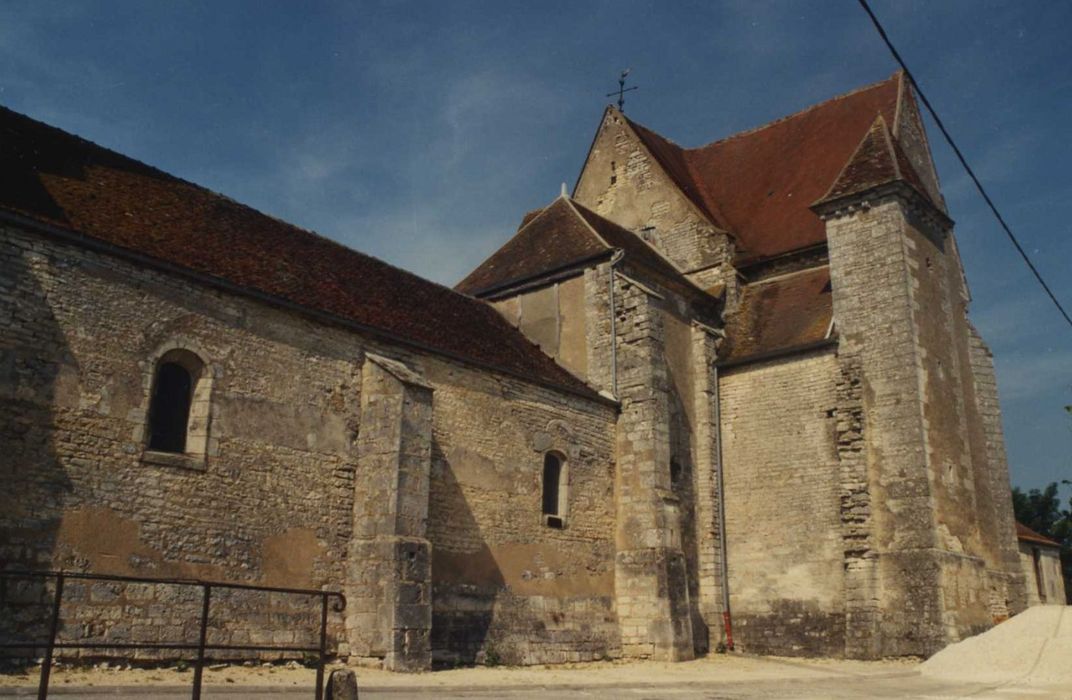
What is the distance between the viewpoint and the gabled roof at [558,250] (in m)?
19.8

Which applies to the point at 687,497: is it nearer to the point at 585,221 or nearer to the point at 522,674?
the point at 585,221

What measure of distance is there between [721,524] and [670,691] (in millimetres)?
8582

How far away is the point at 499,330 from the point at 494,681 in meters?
8.50

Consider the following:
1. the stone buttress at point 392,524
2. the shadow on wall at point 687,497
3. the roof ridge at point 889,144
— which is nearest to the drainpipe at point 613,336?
the shadow on wall at point 687,497

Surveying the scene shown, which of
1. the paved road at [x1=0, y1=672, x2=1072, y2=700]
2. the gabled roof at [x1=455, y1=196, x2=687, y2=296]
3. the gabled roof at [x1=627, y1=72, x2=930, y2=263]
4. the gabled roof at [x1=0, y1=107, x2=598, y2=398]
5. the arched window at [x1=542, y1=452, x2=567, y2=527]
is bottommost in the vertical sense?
the paved road at [x1=0, y1=672, x2=1072, y2=700]

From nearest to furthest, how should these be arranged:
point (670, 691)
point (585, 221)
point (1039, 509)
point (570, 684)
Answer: point (670, 691)
point (570, 684)
point (585, 221)
point (1039, 509)

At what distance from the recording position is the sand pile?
44.4 ft

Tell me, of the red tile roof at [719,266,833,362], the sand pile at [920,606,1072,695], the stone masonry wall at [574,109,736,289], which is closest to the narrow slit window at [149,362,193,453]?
the sand pile at [920,606,1072,695]

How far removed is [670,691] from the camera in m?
11.2

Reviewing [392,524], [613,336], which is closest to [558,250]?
[613,336]

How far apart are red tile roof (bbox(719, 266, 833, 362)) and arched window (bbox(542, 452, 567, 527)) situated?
540cm

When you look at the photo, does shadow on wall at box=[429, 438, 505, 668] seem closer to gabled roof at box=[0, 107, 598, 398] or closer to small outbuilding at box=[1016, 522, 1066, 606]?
gabled roof at box=[0, 107, 598, 398]

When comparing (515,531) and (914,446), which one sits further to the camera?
(914,446)

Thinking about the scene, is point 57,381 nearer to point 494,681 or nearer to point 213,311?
point 213,311
